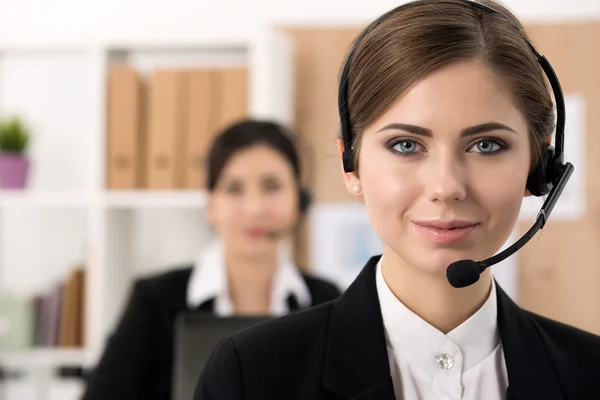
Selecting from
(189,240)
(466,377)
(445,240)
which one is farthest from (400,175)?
(189,240)

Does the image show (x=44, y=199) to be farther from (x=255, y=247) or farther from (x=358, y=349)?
(x=358, y=349)

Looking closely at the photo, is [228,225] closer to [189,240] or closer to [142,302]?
[142,302]

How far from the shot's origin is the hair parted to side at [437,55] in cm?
71

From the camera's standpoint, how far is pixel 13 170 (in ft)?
10.4

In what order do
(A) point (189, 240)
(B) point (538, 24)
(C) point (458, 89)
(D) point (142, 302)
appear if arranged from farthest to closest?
(A) point (189, 240)
(B) point (538, 24)
(D) point (142, 302)
(C) point (458, 89)

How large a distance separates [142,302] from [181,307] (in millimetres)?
102

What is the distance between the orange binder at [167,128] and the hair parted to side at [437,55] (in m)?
2.33

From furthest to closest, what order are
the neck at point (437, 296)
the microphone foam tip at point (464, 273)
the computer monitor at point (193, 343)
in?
the computer monitor at point (193, 343)
the neck at point (437, 296)
the microphone foam tip at point (464, 273)

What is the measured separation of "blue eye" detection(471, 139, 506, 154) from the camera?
708 mm

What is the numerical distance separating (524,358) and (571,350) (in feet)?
0.18

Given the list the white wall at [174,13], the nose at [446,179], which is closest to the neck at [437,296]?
the nose at [446,179]

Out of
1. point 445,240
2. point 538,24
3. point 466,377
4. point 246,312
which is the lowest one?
point 246,312

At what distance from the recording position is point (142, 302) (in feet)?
7.07

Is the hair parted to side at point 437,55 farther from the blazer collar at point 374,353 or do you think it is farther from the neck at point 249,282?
the neck at point 249,282
